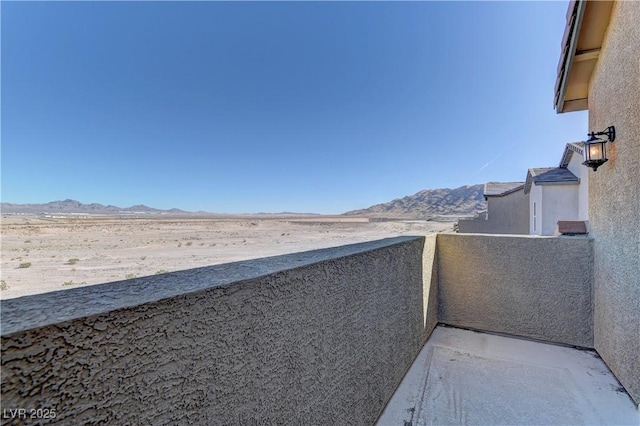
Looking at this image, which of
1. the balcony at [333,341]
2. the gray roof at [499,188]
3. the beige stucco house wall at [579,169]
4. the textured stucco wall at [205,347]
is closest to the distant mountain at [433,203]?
the gray roof at [499,188]

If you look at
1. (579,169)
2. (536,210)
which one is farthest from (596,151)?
(536,210)

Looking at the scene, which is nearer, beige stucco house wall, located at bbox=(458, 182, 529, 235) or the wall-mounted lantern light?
the wall-mounted lantern light

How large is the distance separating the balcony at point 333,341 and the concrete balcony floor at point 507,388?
2 centimetres

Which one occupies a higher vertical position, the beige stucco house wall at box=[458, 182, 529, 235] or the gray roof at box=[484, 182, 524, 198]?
the gray roof at box=[484, 182, 524, 198]

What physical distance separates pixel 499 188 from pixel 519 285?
13.0 meters

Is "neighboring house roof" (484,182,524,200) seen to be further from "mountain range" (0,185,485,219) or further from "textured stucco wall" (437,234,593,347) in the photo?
"mountain range" (0,185,485,219)

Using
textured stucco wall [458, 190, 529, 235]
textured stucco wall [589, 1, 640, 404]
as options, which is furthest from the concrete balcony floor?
textured stucco wall [458, 190, 529, 235]

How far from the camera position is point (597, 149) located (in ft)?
12.2

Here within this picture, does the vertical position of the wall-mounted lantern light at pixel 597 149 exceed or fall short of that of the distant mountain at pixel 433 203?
it falls short

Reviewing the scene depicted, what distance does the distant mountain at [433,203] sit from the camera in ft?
263

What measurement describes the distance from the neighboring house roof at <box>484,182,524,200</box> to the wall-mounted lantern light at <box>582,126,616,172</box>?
10690 millimetres

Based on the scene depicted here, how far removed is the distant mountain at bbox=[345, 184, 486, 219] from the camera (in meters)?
80.1

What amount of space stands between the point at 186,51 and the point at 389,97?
16545 millimetres

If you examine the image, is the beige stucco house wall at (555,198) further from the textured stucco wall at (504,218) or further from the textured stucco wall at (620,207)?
the textured stucco wall at (620,207)
